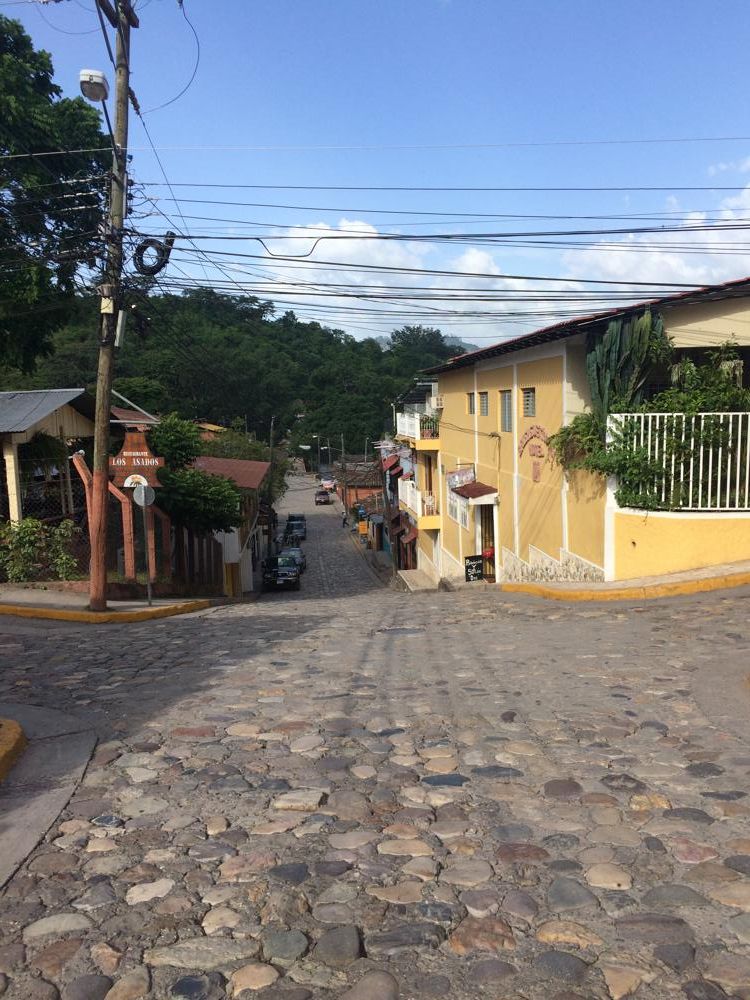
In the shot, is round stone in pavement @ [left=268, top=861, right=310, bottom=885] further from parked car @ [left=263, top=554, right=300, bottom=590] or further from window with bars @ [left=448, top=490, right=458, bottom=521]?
parked car @ [left=263, top=554, right=300, bottom=590]

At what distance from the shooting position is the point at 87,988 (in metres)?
2.60

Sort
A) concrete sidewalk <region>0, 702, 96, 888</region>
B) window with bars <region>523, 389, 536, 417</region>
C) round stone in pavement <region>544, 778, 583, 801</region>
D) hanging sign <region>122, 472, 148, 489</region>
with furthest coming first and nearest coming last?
window with bars <region>523, 389, 536, 417</region> < hanging sign <region>122, 472, 148, 489</region> < round stone in pavement <region>544, 778, 583, 801</region> < concrete sidewalk <region>0, 702, 96, 888</region>

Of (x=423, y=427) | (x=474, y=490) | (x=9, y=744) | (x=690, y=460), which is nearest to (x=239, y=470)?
(x=423, y=427)

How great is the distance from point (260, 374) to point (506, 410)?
47.9 meters

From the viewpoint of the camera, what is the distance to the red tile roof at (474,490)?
1962cm

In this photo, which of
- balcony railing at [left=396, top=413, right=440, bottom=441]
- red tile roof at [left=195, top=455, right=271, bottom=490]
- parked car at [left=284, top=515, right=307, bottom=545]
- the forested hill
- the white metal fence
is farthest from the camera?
parked car at [left=284, top=515, right=307, bottom=545]

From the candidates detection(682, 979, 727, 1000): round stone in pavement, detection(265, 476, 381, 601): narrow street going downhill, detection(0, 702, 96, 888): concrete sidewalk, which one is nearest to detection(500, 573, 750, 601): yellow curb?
detection(0, 702, 96, 888): concrete sidewalk

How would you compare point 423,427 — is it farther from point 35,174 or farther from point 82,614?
point 82,614

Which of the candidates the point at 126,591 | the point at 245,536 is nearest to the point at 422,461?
the point at 245,536

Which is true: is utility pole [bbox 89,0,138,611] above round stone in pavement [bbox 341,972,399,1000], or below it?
above

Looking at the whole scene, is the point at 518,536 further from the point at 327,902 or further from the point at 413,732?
the point at 327,902

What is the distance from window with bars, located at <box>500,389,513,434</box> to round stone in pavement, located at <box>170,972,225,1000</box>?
620 inches

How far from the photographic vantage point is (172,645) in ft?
29.8

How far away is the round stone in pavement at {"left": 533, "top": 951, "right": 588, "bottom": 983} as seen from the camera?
260 cm
